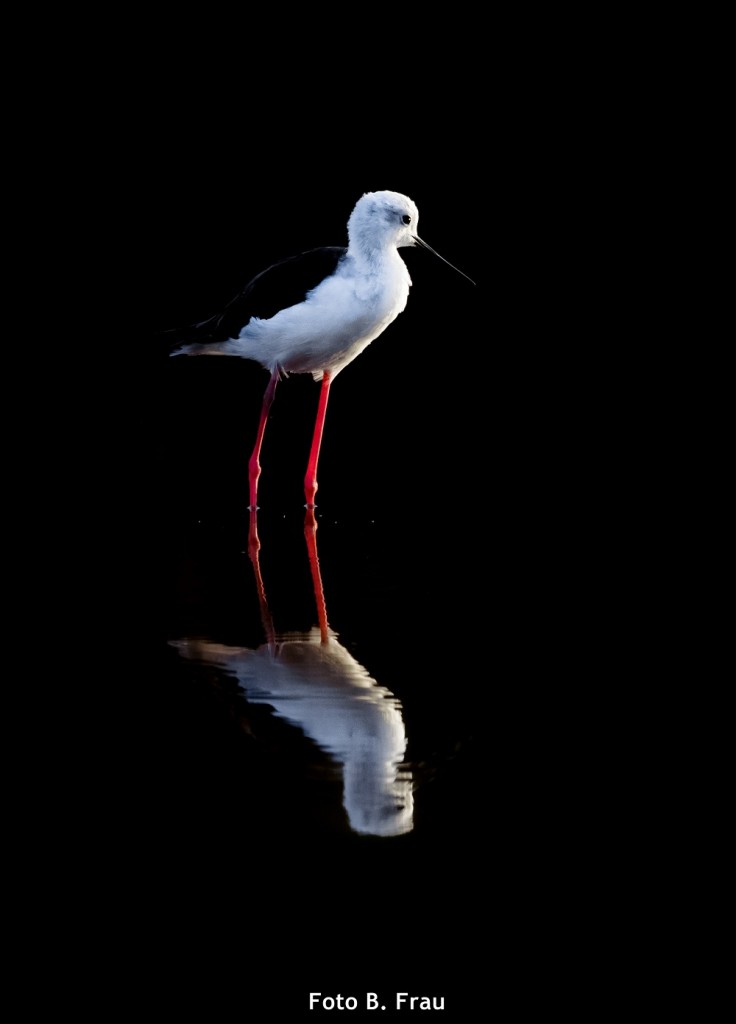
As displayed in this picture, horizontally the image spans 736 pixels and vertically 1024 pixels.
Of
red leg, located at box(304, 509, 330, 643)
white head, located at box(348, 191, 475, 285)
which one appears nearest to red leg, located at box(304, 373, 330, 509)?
red leg, located at box(304, 509, 330, 643)

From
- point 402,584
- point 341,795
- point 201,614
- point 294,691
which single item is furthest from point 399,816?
point 402,584

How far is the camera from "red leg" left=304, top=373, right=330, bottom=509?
27.0ft

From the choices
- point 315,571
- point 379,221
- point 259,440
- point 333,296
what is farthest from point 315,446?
point 315,571

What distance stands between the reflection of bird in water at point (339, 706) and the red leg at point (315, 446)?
2988mm

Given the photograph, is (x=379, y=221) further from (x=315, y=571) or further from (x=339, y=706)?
(x=339, y=706)

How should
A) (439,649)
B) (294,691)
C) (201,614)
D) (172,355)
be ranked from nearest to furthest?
1. (294,691)
2. (439,649)
3. (201,614)
4. (172,355)

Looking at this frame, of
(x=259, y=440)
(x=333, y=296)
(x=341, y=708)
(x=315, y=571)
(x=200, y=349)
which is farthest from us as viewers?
(x=200, y=349)

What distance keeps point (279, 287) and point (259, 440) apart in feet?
3.23

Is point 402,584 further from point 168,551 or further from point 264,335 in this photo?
point 264,335

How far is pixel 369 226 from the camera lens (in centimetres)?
746

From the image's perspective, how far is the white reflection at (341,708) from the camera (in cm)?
347

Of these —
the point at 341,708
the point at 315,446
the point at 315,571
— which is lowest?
the point at 341,708

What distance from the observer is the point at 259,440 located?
319 inches

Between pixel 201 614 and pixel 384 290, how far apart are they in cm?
273
